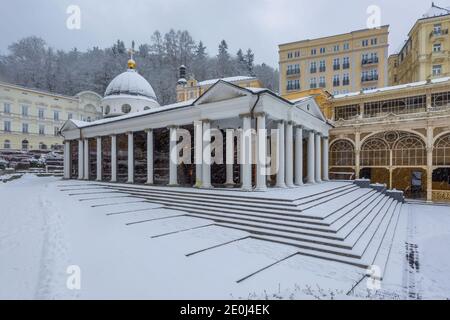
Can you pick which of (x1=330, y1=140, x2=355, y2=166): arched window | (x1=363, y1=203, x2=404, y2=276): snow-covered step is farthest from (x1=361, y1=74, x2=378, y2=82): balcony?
(x1=363, y1=203, x2=404, y2=276): snow-covered step

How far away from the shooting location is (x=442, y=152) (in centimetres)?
1906

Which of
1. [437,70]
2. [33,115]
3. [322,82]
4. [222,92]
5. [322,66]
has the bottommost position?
[222,92]

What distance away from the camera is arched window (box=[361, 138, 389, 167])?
2134 centimetres

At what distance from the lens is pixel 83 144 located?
24.7 m

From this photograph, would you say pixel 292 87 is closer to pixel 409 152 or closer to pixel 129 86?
pixel 409 152

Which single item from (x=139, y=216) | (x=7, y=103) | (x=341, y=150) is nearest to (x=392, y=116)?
(x=341, y=150)

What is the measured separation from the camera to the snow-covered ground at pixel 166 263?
408cm

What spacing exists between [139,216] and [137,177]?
12.9 metres

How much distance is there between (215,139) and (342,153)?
1337cm

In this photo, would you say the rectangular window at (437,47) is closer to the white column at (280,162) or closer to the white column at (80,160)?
the white column at (280,162)

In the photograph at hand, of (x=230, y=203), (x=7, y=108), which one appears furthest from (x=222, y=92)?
(x=7, y=108)

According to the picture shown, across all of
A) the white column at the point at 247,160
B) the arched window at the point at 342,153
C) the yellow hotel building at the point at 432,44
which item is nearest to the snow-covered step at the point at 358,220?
the white column at the point at 247,160

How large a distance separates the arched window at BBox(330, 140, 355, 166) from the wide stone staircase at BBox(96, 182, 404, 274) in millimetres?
10729

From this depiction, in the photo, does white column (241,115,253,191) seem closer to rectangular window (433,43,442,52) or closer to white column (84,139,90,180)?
white column (84,139,90,180)
